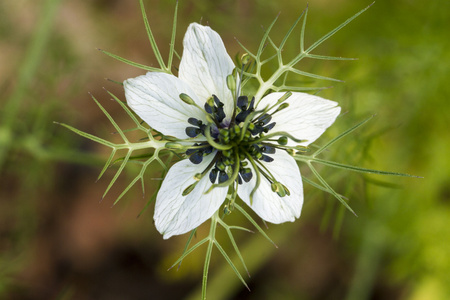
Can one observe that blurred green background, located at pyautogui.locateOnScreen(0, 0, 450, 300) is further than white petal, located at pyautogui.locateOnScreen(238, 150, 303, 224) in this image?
Yes

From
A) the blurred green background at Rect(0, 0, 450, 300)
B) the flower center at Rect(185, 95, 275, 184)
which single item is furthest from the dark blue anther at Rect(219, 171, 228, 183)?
Result: the blurred green background at Rect(0, 0, 450, 300)

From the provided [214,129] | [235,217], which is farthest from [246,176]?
[235,217]

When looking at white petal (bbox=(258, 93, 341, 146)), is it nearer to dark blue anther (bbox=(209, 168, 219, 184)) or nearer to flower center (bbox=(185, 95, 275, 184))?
flower center (bbox=(185, 95, 275, 184))

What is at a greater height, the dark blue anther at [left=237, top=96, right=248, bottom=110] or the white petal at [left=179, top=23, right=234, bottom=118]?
the white petal at [left=179, top=23, right=234, bottom=118]

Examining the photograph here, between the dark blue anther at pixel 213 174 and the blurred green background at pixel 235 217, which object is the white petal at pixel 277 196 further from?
the blurred green background at pixel 235 217

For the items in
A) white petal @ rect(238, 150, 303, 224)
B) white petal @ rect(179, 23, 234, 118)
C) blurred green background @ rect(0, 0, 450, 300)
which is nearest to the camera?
white petal @ rect(179, 23, 234, 118)

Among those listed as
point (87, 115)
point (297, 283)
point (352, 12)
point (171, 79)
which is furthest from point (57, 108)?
point (297, 283)

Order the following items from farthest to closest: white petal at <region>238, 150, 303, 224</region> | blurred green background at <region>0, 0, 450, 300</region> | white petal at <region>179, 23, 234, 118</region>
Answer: blurred green background at <region>0, 0, 450, 300</region> → white petal at <region>238, 150, 303, 224</region> → white petal at <region>179, 23, 234, 118</region>
